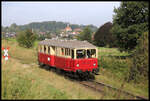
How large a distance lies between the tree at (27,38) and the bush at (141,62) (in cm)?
2726

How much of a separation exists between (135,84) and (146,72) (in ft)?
4.44

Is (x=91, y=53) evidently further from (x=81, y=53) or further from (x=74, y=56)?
(x=74, y=56)

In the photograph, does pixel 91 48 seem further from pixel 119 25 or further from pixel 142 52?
pixel 119 25

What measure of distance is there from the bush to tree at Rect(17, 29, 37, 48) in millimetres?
27264

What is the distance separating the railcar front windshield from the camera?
15.0m

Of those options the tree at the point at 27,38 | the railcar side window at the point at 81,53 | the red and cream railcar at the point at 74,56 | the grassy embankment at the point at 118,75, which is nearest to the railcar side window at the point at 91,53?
the red and cream railcar at the point at 74,56

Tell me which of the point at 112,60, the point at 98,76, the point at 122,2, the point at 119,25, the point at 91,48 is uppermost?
the point at 122,2

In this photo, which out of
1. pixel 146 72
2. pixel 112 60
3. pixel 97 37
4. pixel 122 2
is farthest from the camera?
pixel 97 37

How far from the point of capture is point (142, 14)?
84.0 feet

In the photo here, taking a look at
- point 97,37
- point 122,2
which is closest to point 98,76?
point 122,2

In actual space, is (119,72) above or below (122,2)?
below

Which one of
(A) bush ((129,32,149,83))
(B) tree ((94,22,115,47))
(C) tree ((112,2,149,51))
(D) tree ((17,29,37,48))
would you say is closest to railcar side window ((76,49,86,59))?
(A) bush ((129,32,149,83))

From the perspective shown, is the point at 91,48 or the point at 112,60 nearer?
the point at 91,48

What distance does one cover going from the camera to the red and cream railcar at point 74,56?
1474 centimetres
